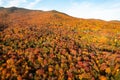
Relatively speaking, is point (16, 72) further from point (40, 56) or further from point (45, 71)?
point (40, 56)

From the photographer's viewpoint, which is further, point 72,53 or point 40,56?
point 72,53

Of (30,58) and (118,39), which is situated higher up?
(118,39)

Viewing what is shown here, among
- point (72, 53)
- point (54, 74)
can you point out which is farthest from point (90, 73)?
point (72, 53)

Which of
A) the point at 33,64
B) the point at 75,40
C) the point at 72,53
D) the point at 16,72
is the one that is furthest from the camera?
the point at 75,40

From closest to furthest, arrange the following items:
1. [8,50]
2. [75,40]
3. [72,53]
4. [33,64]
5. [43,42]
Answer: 1. [33,64]
2. [8,50]
3. [72,53]
4. [43,42]
5. [75,40]

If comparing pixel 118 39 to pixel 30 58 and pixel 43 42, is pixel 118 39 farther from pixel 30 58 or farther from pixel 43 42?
pixel 30 58

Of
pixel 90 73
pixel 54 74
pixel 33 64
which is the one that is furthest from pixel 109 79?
pixel 33 64
